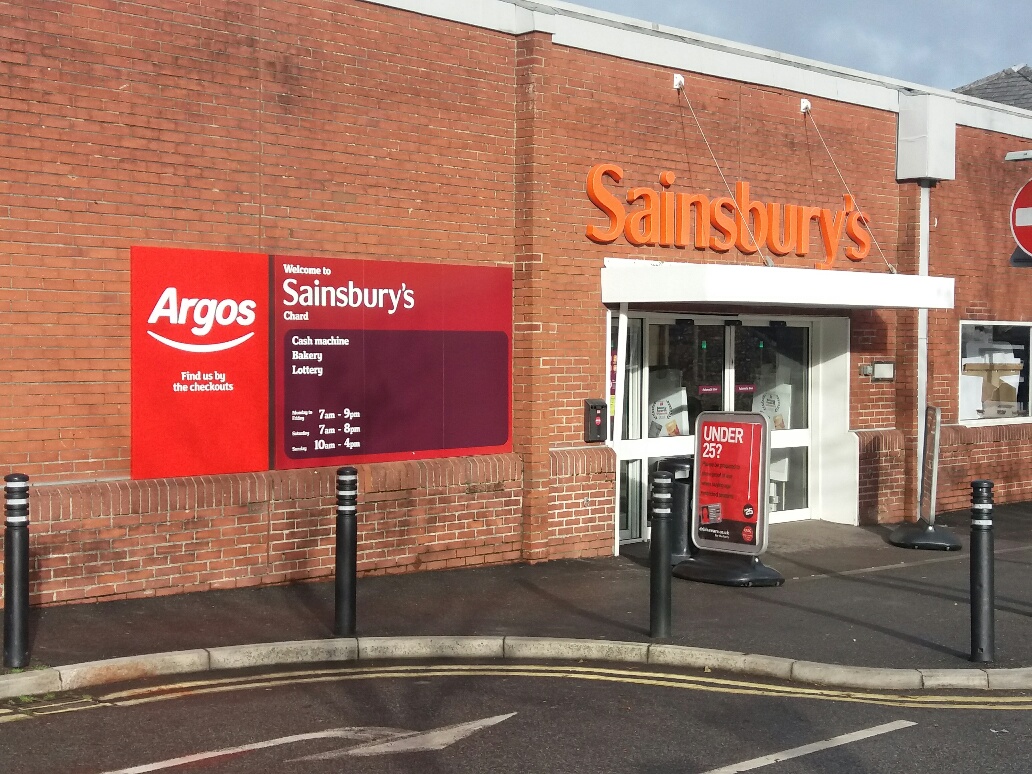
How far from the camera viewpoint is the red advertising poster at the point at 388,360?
445 inches

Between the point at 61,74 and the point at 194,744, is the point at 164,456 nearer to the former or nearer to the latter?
the point at 61,74

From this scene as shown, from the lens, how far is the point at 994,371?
1847 centimetres

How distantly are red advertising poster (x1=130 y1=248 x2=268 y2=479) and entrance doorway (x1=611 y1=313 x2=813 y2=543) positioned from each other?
14.0ft

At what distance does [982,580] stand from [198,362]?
6287 millimetres

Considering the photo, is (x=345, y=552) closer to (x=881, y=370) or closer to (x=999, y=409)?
(x=881, y=370)

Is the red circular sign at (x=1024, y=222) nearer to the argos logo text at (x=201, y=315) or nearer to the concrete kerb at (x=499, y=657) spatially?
the concrete kerb at (x=499, y=657)

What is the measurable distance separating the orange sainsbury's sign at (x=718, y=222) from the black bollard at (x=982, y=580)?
5.50m

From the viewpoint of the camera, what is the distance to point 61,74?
389 inches

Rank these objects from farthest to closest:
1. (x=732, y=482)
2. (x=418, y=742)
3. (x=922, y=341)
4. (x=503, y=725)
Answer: (x=922, y=341) → (x=732, y=482) → (x=503, y=725) → (x=418, y=742)

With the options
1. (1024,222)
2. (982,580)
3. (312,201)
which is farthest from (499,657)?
(1024,222)

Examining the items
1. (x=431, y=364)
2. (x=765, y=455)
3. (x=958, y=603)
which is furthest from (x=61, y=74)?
(x=958, y=603)

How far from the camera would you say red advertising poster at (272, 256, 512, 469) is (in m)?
11.3

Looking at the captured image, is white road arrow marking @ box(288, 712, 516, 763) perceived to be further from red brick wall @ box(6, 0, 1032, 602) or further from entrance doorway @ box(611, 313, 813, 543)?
entrance doorway @ box(611, 313, 813, 543)

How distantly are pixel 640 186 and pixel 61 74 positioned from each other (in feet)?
20.4
